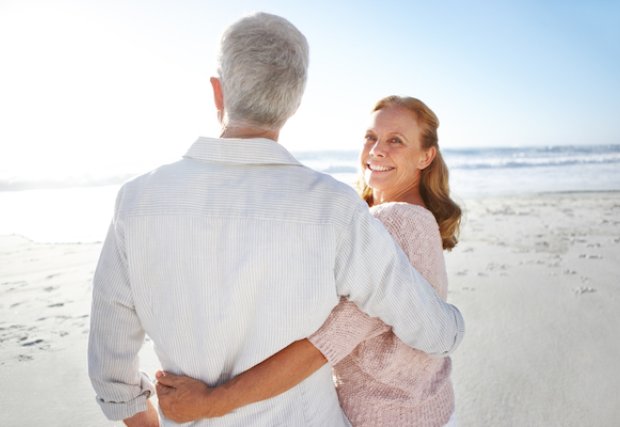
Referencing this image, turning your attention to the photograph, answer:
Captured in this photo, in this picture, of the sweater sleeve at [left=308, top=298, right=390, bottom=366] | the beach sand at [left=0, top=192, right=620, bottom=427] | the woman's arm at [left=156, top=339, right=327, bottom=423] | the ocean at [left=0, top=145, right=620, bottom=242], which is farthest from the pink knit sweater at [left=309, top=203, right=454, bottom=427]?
the beach sand at [left=0, top=192, right=620, bottom=427]

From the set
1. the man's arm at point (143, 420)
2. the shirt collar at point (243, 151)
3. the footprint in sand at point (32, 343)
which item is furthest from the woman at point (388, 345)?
the footprint in sand at point (32, 343)

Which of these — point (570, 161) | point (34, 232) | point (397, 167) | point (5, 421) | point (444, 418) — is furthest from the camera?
point (570, 161)

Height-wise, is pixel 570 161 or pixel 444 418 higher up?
pixel 444 418

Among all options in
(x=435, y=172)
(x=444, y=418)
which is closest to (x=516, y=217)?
(x=435, y=172)

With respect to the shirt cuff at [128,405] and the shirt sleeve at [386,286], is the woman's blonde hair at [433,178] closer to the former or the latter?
the shirt sleeve at [386,286]

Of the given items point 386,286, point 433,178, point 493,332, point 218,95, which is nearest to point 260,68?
point 218,95

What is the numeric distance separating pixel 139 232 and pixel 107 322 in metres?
0.33

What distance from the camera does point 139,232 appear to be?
112 cm

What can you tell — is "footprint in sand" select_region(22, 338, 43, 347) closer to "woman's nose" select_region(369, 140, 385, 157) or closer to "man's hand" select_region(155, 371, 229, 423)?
Answer: "man's hand" select_region(155, 371, 229, 423)

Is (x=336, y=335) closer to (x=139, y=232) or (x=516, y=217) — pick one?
(x=139, y=232)

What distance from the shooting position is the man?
1097mm

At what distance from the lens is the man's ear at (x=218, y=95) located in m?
1.19

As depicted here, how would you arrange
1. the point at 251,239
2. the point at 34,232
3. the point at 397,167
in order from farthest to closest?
the point at 34,232 → the point at 397,167 → the point at 251,239

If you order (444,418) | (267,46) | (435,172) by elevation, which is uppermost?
(267,46)
